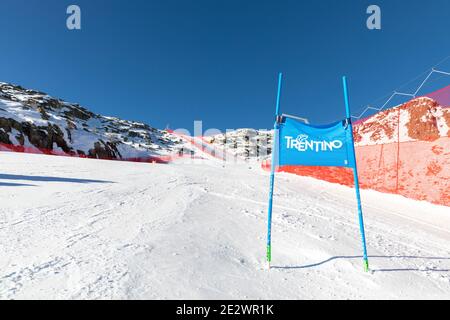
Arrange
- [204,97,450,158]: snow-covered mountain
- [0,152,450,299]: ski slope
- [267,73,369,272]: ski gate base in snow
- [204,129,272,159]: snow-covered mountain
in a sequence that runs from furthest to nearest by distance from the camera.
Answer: [204,129,272,159]: snow-covered mountain < [204,97,450,158]: snow-covered mountain < [267,73,369,272]: ski gate base in snow < [0,152,450,299]: ski slope

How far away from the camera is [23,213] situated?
5.24 meters

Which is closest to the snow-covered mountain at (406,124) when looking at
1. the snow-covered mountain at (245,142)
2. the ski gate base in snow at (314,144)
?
the ski gate base in snow at (314,144)

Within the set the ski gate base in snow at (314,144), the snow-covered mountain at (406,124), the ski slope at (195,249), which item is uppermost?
the snow-covered mountain at (406,124)

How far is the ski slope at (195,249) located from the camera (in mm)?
2795

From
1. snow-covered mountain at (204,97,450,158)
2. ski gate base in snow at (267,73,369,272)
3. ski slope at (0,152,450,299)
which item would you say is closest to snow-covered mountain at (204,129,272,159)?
snow-covered mountain at (204,97,450,158)

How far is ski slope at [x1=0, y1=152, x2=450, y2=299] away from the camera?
9.17 feet

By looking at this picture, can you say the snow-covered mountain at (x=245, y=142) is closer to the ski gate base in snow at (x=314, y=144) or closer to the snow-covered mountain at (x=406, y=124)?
the snow-covered mountain at (x=406, y=124)

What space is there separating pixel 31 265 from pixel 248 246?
9.91 ft

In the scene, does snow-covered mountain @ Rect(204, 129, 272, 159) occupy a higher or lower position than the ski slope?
higher

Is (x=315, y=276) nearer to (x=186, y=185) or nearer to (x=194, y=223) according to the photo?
(x=194, y=223)

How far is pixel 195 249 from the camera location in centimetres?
385

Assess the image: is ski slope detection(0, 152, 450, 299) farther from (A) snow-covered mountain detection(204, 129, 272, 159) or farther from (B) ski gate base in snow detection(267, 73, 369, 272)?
(A) snow-covered mountain detection(204, 129, 272, 159)

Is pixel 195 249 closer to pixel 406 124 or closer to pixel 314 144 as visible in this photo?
pixel 314 144
